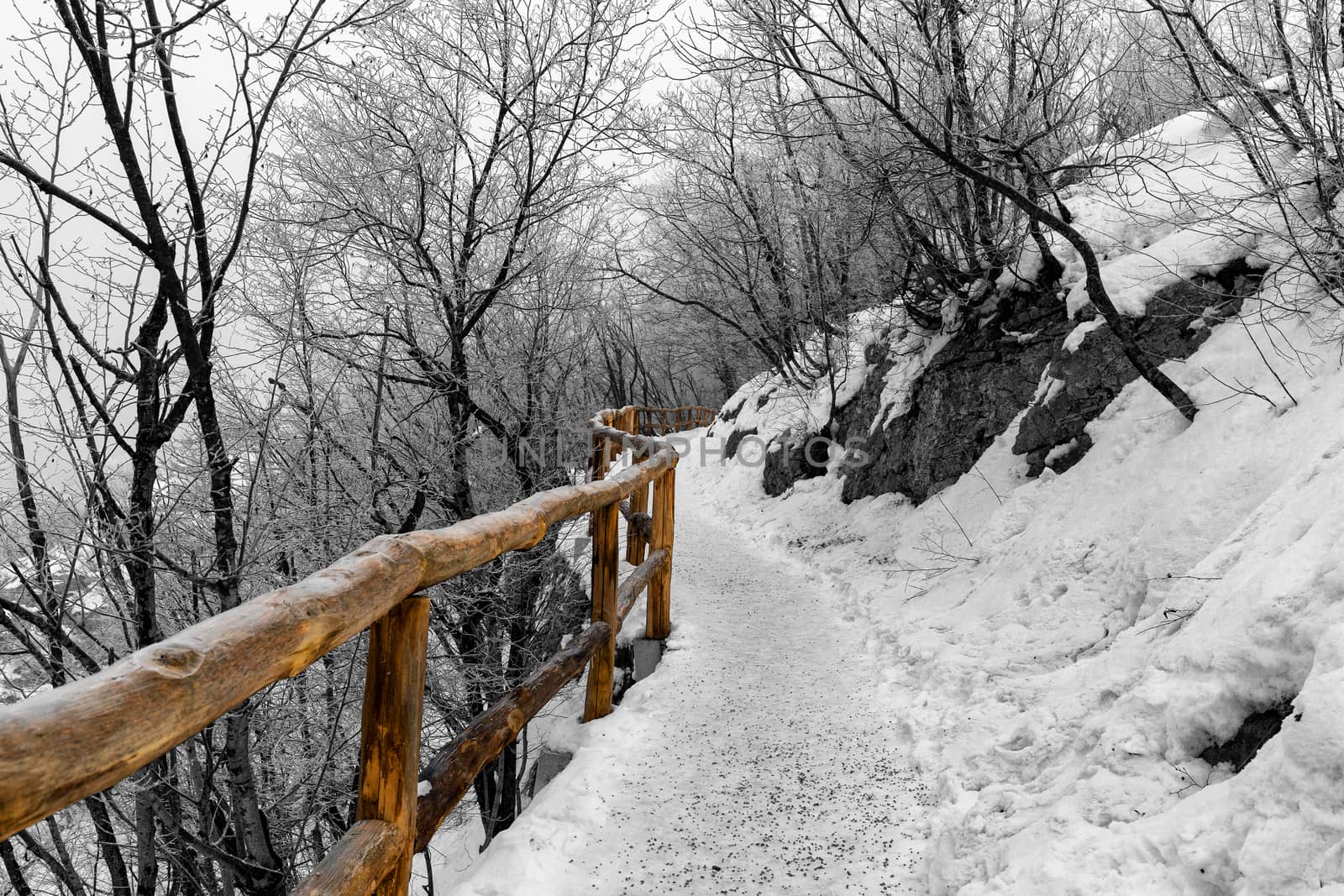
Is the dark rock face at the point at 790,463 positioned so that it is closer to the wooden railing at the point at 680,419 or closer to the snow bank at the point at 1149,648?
the snow bank at the point at 1149,648

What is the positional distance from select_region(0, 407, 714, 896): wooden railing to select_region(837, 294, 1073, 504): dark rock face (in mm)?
4298

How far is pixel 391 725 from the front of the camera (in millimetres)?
1799

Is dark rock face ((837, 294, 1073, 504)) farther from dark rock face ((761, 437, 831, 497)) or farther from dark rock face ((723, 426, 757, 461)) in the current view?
dark rock face ((723, 426, 757, 461))

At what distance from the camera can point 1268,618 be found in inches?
91.4

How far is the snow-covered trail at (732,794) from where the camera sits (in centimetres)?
253

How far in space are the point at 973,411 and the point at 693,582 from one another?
300 centimetres

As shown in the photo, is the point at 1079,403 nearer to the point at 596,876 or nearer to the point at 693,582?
the point at 693,582

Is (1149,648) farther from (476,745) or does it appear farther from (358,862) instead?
(358,862)

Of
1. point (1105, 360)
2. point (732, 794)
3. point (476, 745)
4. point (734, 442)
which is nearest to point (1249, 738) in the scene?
point (732, 794)

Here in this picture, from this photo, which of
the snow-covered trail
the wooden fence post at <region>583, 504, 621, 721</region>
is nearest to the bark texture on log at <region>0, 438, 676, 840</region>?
the snow-covered trail

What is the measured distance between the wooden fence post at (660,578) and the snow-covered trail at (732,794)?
0.18 meters

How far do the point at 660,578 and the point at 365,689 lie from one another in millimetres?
3390

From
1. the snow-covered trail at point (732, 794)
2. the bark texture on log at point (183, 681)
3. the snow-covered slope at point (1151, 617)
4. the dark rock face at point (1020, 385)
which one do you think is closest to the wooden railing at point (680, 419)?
the dark rock face at point (1020, 385)

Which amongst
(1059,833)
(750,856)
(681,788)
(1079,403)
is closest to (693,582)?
(1079,403)
